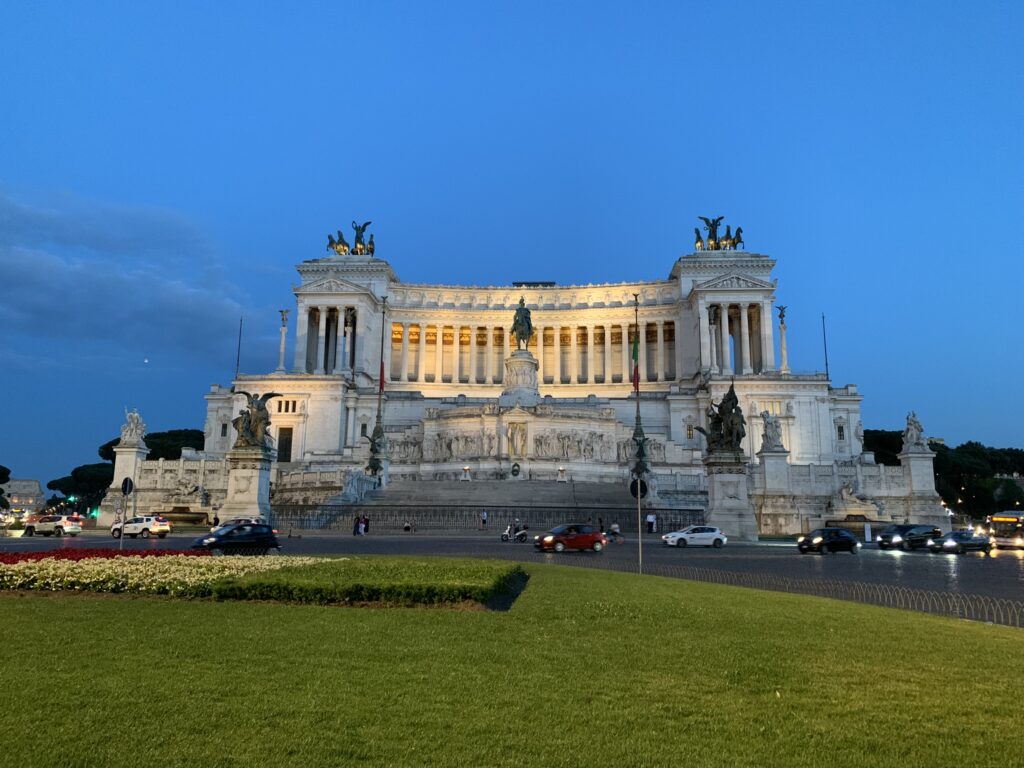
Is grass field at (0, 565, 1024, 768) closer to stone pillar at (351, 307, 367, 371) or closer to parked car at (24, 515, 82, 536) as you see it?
parked car at (24, 515, 82, 536)

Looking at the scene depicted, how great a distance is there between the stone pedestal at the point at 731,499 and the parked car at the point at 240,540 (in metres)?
22.4

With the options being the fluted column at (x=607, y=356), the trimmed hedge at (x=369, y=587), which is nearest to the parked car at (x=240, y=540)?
the trimmed hedge at (x=369, y=587)

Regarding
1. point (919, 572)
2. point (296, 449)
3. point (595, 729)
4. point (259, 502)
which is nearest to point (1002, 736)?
point (595, 729)

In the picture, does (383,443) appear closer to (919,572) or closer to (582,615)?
(919,572)

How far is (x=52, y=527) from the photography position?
4441 cm

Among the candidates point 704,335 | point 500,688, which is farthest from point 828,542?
point 704,335

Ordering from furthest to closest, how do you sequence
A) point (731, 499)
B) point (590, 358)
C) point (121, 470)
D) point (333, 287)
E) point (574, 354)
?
1. point (574, 354)
2. point (590, 358)
3. point (333, 287)
4. point (121, 470)
5. point (731, 499)

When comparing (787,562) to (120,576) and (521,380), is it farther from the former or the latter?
(521,380)

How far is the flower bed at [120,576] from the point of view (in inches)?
545

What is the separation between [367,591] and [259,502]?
28.0m

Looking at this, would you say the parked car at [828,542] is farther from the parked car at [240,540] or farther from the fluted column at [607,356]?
the fluted column at [607,356]

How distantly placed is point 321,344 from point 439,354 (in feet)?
57.1

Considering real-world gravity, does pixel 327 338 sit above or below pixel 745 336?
above

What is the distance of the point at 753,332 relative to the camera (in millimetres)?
94688
